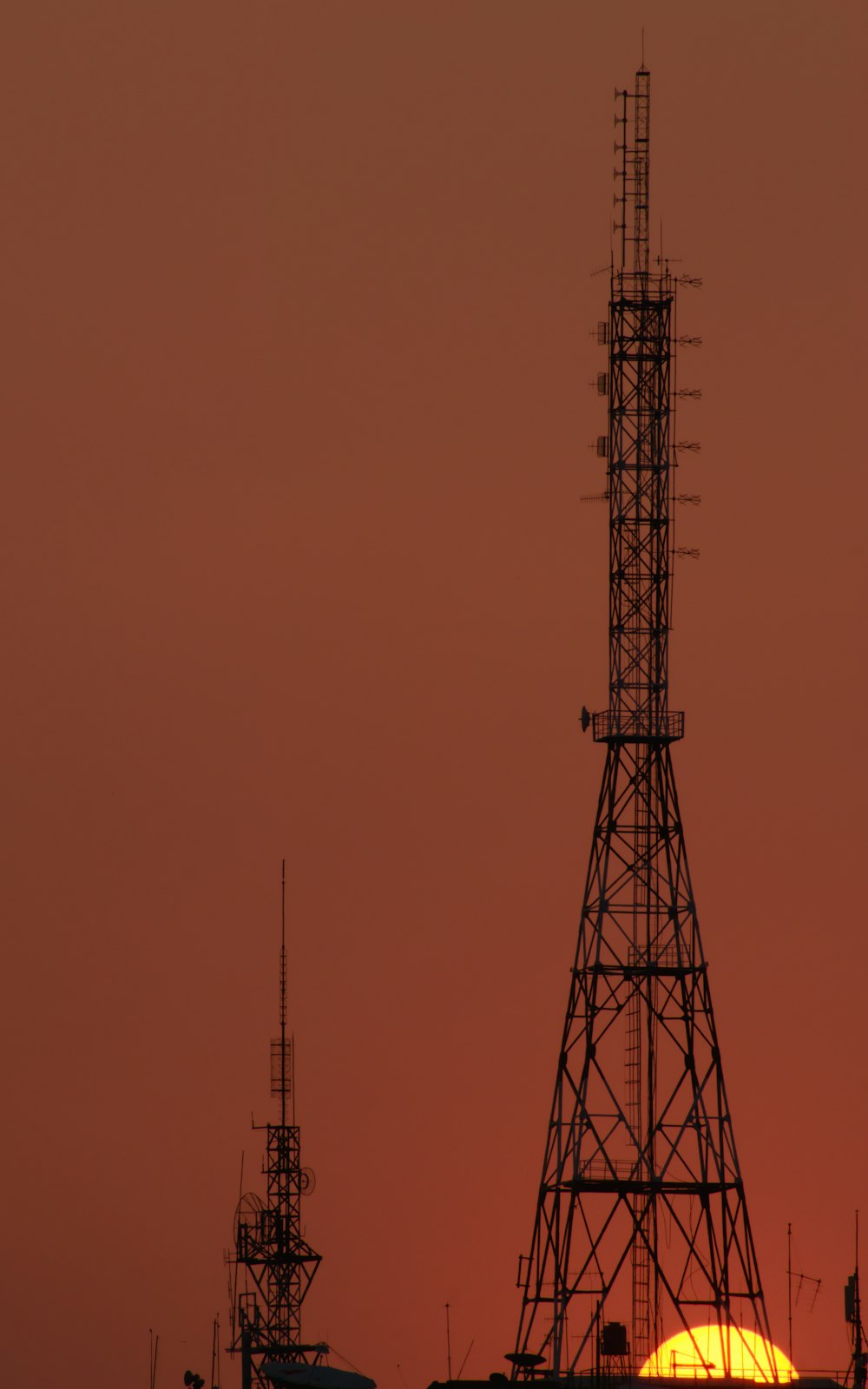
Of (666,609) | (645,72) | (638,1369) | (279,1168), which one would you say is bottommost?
(638,1369)

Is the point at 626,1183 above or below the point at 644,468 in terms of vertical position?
below

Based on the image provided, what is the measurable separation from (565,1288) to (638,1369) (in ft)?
13.5

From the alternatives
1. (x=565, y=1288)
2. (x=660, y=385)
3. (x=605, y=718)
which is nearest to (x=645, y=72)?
(x=660, y=385)

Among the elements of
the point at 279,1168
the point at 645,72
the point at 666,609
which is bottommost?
the point at 279,1168

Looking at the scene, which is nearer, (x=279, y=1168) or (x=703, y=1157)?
(x=703, y=1157)

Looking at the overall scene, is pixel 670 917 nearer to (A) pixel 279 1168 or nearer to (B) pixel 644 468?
(B) pixel 644 468

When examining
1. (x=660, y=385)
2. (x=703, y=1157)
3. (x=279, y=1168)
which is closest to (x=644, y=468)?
(x=660, y=385)

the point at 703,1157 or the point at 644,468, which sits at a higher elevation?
the point at 644,468

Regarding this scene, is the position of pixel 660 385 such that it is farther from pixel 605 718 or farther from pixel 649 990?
pixel 649 990

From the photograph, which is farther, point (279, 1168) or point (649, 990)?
point (279, 1168)

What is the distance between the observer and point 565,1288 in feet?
413

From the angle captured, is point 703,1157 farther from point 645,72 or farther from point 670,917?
point 645,72

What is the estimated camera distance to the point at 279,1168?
150625 mm

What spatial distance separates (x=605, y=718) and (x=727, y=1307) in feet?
64.1
